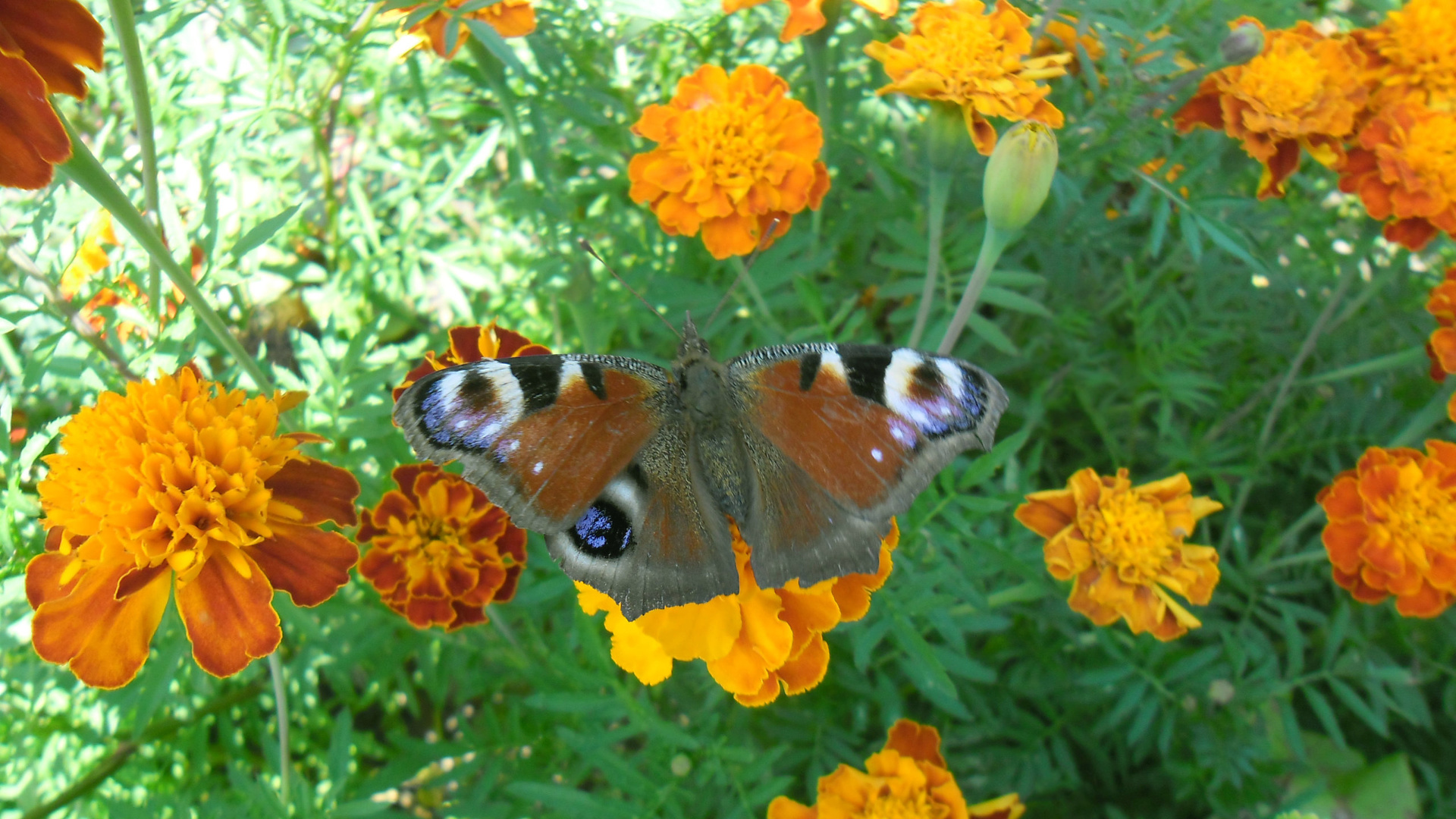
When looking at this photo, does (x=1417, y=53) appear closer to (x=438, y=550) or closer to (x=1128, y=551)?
Answer: (x=1128, y=551)

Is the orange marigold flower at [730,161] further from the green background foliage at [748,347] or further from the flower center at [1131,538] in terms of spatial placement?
the flower center at [1131,538]

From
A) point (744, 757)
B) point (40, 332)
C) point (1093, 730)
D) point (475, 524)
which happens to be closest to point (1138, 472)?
point (1093, 730)

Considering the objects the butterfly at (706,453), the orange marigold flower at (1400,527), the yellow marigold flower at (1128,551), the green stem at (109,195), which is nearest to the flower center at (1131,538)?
the yellow marigold flower at (1128,551)

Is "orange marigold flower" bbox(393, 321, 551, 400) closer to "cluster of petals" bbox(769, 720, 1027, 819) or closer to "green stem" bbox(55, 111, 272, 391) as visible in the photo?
"green stem" bbox(55, 111, 272, 391)

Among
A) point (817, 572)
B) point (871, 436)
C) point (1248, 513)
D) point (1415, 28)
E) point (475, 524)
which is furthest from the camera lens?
point (1248, 513)

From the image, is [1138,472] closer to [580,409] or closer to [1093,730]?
[1093,730]

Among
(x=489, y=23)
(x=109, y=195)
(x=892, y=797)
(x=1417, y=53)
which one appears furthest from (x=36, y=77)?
(x=1417, y=53)

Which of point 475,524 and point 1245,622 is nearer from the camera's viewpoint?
point 475,524
